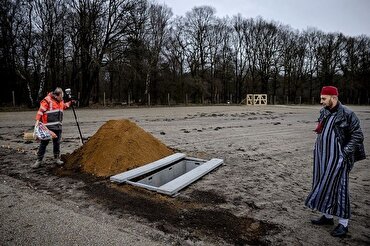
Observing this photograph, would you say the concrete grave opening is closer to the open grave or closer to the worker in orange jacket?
the open grave

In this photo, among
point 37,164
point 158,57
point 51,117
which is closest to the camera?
point 37,164

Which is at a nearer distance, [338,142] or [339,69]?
[338,142]

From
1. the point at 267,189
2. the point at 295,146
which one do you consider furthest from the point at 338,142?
the point at 295,146

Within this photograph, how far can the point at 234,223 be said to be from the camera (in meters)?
3.91

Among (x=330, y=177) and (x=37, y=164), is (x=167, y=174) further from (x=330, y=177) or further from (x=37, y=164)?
(x=330, y=177)

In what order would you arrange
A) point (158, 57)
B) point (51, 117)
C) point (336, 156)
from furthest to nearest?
point (158, 57) → point (51, 117) → point (336, 156)

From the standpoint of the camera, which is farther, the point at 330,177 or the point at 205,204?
the point at 205,204

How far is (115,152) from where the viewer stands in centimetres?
651

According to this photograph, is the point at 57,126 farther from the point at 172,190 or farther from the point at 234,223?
the point at 234,223

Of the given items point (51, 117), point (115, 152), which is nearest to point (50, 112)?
point (51, 117)

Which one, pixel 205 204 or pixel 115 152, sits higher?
pixel 115 152

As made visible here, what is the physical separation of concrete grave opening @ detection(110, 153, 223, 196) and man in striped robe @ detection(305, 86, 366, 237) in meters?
2.42

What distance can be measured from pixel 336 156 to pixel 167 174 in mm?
3994

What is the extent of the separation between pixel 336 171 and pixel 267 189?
194cm
